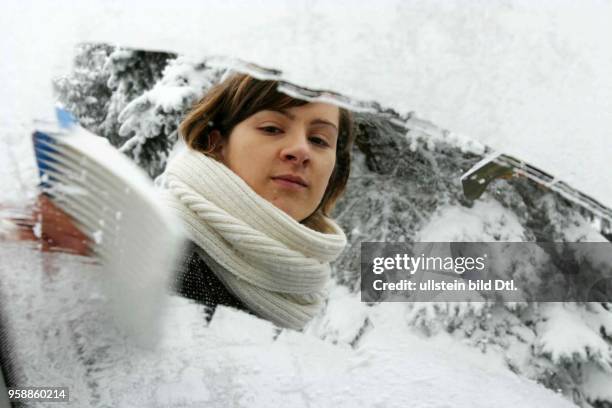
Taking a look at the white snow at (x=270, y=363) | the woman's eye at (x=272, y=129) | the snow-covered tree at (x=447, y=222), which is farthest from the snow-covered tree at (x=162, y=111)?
the white snow at (x=270, y=363)

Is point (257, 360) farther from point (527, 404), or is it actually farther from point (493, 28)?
point (493, 28)

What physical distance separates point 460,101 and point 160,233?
0.55 m

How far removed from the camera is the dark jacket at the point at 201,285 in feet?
3.15

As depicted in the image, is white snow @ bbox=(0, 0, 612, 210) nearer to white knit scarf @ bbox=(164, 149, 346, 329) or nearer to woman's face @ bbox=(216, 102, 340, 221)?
woman's face @ bbox=(216, 102, 340, 221)

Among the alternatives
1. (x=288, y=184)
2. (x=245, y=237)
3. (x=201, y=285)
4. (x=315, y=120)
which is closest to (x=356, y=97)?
(x=315, y=120)

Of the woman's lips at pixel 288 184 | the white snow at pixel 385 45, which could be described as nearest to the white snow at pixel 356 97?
the white snow at pixel 385 45

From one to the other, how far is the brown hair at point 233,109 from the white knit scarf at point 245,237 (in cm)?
3

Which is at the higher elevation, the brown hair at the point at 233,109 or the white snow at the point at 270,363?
the brown hair at the point at 233,109

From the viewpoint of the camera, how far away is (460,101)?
984 millimetres

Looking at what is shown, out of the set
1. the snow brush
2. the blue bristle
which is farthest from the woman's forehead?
the blue bristle

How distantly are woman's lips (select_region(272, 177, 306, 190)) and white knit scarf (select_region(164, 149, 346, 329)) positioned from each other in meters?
0.04

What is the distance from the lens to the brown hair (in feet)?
3.20

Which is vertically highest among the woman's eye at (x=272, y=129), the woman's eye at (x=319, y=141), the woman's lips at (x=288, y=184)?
the woman's eye at (x=272, y=129)

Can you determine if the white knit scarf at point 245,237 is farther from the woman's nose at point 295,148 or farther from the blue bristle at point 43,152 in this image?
the blue bristle at point 43,152
